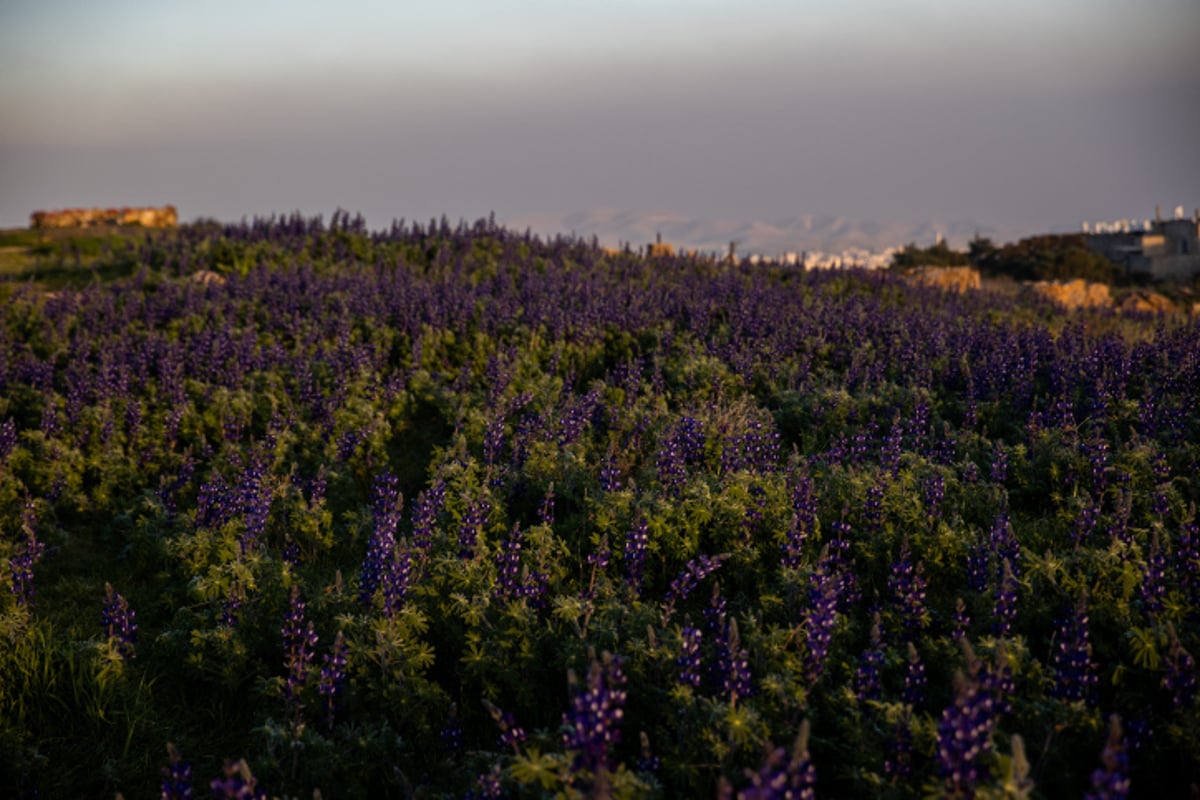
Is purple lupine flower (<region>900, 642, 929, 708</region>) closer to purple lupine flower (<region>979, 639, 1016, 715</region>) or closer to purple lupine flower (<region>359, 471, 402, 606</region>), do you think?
purple lupine flower (<region>979, 639, 1016, 715</region>)

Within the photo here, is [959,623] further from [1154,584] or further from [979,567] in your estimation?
[1154,584]

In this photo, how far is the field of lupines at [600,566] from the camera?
4340 mm

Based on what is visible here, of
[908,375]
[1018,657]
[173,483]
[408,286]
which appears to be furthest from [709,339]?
[1018,657]

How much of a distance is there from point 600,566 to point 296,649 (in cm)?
207

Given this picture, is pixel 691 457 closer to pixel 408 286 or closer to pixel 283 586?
pixel 283 586

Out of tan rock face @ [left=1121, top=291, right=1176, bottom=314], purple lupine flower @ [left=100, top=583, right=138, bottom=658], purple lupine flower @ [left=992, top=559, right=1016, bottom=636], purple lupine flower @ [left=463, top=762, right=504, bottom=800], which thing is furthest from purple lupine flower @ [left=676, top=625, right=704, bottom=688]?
tan rock face @ [left=1121, top=291, right=1176, bottom=314]

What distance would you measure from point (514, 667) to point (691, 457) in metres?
3.52

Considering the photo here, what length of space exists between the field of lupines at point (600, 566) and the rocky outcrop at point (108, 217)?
70.1 feet

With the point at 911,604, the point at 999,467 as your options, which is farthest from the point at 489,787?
the point at 999,467

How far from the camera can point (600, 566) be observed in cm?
563

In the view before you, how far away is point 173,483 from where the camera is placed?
8.51 meters

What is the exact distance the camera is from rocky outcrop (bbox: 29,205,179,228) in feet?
102

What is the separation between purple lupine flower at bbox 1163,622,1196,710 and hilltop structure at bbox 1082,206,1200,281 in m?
36.6

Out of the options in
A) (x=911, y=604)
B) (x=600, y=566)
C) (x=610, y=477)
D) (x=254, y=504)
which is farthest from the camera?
(x=610, y=477)
